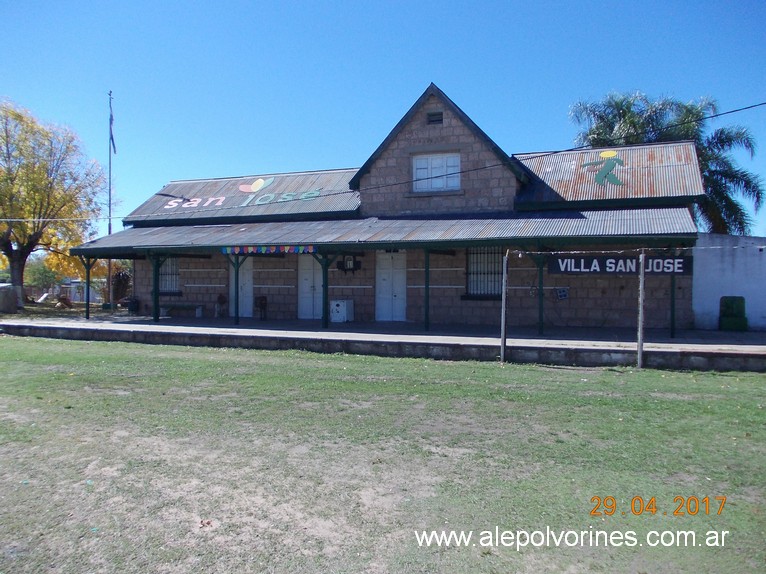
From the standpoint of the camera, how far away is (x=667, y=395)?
8.48 metres

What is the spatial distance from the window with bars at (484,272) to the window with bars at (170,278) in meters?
11.0

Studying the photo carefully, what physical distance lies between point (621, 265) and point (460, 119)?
7.56 metres

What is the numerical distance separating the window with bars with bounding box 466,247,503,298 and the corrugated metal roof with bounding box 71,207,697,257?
1.13m

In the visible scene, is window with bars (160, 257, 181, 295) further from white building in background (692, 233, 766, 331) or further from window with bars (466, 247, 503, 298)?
white building in background (692, 233, 766, 331)

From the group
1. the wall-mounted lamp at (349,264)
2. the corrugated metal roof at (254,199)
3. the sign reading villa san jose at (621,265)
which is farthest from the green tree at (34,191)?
the sign reading villa san jose at (621,265)

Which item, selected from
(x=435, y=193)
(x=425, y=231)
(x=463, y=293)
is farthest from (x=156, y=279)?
(x=463, y=293)

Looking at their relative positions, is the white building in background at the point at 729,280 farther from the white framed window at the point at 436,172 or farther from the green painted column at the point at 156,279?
the green painted column at the point at 156,279

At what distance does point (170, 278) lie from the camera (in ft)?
74.8

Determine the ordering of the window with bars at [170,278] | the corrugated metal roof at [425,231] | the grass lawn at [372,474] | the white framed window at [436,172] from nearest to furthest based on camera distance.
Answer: the grass lawn at [372,474], the corrugated metal roof at [425,231], the white framed window at [436,172], the window with bars at [170,278]

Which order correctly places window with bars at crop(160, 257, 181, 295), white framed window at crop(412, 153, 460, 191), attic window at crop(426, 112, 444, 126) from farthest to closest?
window with bars at crop(160, 257, 181, 295) < attic window at crop(426, 112, 444, 126) < white framed window at crop(412, 153, 460, 191)

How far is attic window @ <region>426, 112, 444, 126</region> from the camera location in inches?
735

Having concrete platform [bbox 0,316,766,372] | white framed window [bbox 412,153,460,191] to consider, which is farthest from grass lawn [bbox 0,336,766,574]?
white framed window [bbox 412,153,460,191]

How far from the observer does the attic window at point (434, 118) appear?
18672mm

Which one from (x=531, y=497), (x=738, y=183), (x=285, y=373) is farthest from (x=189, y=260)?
(x=738, y=183)
